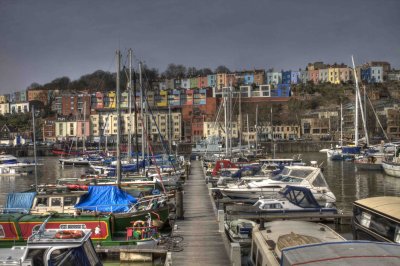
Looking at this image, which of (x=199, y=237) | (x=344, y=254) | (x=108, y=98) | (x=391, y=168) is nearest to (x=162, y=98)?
(x=108, y=98)

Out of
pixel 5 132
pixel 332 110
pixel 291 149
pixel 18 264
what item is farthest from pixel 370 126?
pixel 18 264

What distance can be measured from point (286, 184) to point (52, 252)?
2402cm

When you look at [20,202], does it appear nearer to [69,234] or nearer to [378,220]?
[69,234]

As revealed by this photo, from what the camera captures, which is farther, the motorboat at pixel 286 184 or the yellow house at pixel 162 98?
the yellow house at pixel 162 98

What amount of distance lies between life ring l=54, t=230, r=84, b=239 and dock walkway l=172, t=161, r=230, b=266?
497 centimetres

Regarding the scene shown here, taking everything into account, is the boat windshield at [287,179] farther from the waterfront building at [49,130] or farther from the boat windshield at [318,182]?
the waterfront building at [49,130]

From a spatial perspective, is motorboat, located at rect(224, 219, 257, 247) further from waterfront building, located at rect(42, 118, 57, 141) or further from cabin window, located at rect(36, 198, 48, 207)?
waterfront building, located at rect(42, 118, 57, 141)

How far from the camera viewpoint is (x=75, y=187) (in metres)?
30.5

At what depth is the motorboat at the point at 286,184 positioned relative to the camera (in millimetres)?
33031

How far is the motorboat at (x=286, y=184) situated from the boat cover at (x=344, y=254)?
22.3 m

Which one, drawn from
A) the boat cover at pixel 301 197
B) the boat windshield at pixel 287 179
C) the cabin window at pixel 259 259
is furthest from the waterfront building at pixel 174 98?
the cabin window at pixel 259 259

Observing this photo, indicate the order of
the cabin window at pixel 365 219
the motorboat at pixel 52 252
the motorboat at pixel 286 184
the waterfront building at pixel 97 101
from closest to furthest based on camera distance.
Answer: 1. the motorboat at pixel 52 252
2. the cabin window at pixel 365 219
3. the motorboat at pixel 286 184
4. the waterfront building at pixel 97 101

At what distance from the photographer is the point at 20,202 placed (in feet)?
82.7

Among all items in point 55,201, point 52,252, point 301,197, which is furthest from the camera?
point 301,197
